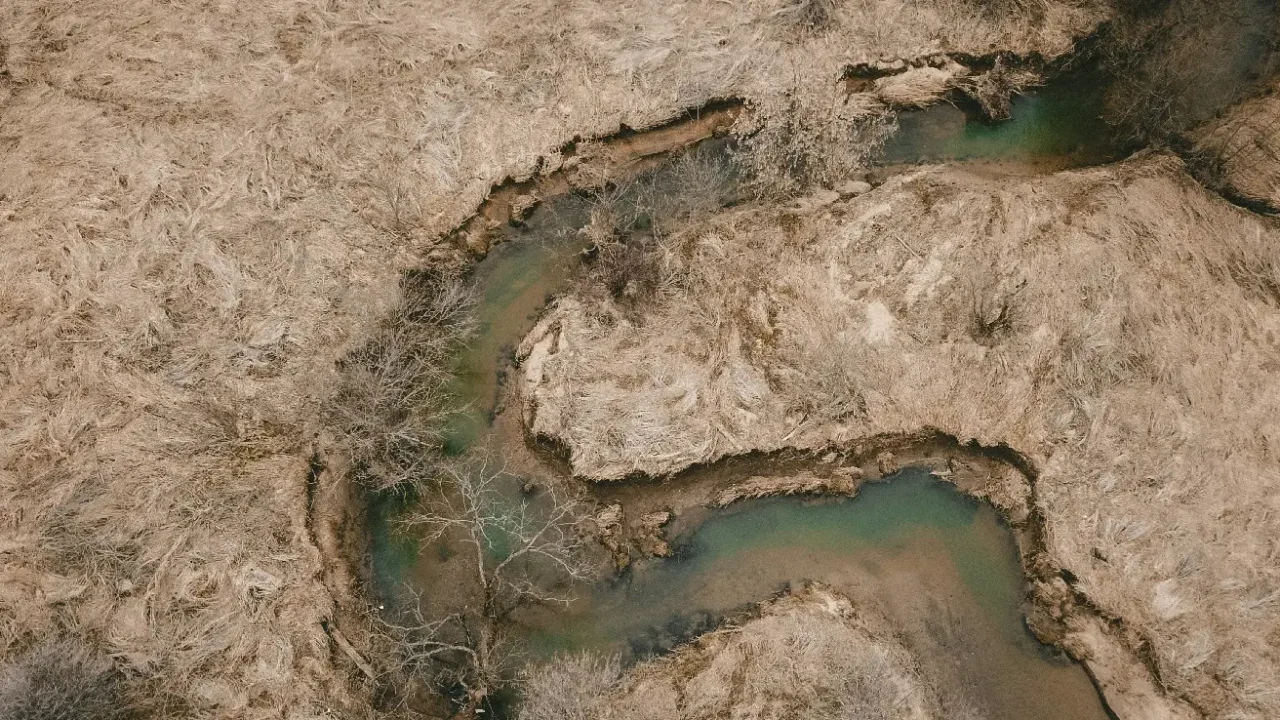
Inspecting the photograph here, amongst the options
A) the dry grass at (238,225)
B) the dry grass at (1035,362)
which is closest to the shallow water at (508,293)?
the dry grass at (1035,362)

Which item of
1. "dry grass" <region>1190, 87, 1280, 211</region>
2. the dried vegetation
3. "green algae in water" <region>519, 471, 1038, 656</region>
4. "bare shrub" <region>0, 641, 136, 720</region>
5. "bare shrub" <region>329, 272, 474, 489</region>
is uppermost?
"dry grass" <region>1190, 87, 1280, 211</region>

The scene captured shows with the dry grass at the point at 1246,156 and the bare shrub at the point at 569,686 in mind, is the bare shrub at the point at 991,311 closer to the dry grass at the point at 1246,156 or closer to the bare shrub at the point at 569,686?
the dry grass at the point at 1246,156

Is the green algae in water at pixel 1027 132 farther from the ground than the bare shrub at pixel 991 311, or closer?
farther from the ground

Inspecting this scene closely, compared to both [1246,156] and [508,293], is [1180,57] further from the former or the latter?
[508,293]

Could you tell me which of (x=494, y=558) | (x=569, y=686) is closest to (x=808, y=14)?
(x=494, y=558)

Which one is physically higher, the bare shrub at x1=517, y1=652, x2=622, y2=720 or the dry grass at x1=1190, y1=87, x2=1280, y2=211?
the dry grass at x1=1190, y1=87, x2=1280, y2=211

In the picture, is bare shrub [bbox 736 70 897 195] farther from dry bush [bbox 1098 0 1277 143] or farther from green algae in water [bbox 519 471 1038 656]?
green algae in water [bbox 519 471 1038 656]

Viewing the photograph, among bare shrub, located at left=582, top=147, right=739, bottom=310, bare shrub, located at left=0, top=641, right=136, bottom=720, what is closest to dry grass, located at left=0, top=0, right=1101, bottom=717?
bare shrub, located at left=0, top=641, right=136, bottom=720
